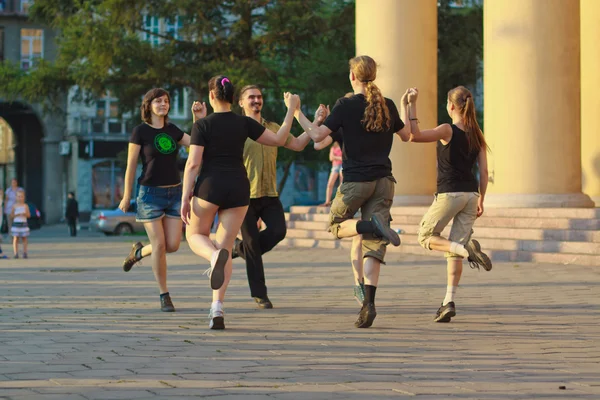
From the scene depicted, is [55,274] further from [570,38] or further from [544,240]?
[570,38]

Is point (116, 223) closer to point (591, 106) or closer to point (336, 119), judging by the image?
point (591, 106)

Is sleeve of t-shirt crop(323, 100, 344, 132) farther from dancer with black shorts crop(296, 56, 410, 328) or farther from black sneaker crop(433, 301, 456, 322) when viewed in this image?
black sneaker crop(433, 301, 456, 322)

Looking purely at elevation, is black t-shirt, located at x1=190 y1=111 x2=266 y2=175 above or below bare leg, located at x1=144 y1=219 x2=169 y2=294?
above

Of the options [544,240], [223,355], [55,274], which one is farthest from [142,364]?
[544,240]

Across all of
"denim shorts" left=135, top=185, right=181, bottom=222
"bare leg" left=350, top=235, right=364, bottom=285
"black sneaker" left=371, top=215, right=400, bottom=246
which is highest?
"denim shorts" left=135, top=185, right=181, bottom=222

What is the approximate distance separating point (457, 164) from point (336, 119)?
1239 millimetres

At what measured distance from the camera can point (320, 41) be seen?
31.7m

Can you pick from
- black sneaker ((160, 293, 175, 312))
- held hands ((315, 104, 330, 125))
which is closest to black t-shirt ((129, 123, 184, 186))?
black sneaker ((160, 293, 175, 312))

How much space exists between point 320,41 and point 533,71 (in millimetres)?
13874

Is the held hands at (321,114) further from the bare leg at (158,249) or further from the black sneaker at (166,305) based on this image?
the black sneaker at (166,305)

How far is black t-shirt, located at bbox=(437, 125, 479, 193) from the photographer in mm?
9688

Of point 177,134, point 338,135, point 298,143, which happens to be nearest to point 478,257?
point 338,135

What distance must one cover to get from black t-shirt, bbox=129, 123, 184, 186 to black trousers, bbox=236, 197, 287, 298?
78 centimetres

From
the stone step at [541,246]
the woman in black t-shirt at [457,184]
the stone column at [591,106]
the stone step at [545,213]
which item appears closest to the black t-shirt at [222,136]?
the woman in black t-shirt at [457,184]
